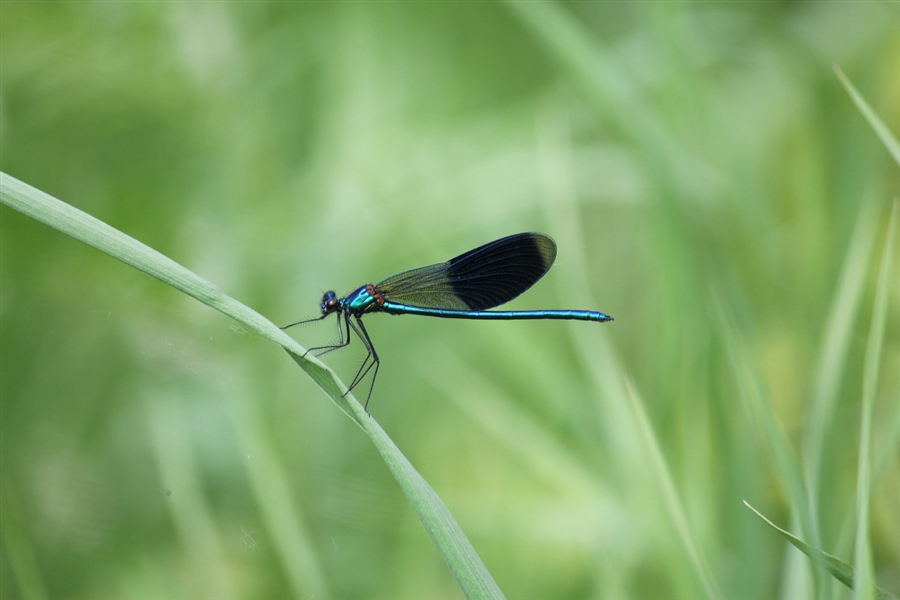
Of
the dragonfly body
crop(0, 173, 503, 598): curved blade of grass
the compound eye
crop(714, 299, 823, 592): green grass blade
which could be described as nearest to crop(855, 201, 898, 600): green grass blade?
crop(714, 299, 823, 592): green grass blade

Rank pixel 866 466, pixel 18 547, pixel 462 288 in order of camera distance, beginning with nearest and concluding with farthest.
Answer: pixel 866 466 < pixel 18 547 < pixel 462 288

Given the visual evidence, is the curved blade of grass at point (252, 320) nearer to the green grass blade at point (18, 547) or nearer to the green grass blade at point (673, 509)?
the green grass blade at point (673, 509)

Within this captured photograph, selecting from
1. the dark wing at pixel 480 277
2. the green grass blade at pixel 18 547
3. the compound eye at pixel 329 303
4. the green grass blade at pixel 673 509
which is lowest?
the green grass blade at pixel 673 509

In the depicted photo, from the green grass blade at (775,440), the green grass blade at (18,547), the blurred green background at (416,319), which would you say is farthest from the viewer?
the blurred green background at (416,319)

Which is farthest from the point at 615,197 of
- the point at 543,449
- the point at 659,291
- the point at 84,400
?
the point at 84,400

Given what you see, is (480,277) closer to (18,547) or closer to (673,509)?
(673,509)

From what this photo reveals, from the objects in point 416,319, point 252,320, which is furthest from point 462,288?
point 252,320

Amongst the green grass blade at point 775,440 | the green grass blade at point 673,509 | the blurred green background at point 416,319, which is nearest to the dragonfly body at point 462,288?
the blurred green background at point 416,319
